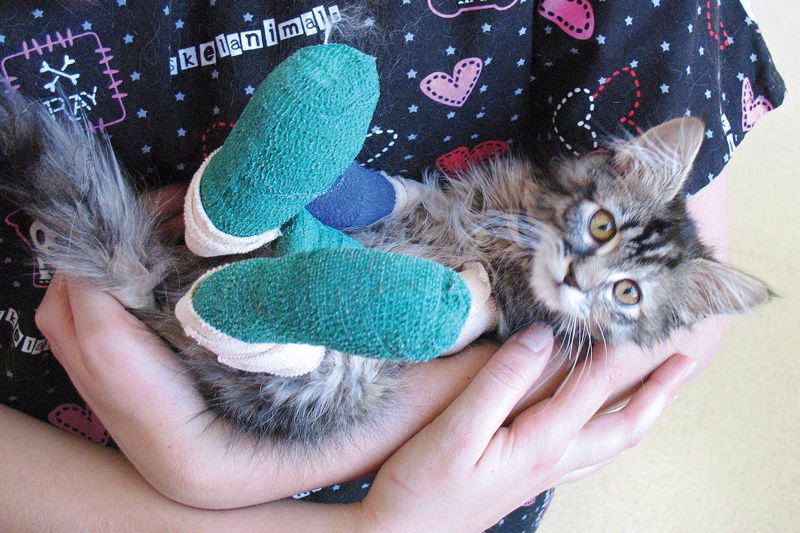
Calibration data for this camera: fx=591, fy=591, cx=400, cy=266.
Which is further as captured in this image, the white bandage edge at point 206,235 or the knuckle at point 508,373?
the knuckle at point 508,373

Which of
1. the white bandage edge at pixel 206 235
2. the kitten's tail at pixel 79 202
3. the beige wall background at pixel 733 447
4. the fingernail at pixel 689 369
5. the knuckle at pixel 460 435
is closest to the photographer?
the white bandage edge at pixel 206 235

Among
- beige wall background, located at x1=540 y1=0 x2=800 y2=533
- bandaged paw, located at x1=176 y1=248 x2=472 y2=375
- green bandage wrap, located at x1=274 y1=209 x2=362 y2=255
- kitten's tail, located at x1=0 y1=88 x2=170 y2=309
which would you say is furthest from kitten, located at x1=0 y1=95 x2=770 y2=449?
beige wall background, located at x1=540 y1=0 x2=800 y2=533

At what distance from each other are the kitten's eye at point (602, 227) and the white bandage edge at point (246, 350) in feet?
1.84

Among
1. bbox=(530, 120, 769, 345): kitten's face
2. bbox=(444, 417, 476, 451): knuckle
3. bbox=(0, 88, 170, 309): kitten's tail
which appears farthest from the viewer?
bbox=(530, 120, 769, 345): kitten's face

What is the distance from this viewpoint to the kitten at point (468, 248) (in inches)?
32.3

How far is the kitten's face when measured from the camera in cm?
99

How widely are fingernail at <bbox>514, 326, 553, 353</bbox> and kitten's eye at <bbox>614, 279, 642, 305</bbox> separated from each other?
131 millimetres

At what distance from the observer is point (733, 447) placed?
1.76m

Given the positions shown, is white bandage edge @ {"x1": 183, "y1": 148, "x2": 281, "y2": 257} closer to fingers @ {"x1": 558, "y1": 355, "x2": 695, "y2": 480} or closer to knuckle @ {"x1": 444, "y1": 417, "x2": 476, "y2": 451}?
knuckle @ {"x1": 444, "y1": 417, "x2": 476, "y2": 451}

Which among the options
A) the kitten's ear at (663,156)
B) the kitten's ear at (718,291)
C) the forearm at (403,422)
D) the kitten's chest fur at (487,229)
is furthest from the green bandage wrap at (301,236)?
the kitten's ear at (718,291)

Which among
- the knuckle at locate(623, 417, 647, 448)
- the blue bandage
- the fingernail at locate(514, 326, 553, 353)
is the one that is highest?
the blue bandage

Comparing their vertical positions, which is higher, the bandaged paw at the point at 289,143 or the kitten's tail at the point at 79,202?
the bandaged paw at the point at 289,143

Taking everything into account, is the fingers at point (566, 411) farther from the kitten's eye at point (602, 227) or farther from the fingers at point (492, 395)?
the kitten's eye at point (602, 227)

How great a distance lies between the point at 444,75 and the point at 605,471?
1.35 metres
